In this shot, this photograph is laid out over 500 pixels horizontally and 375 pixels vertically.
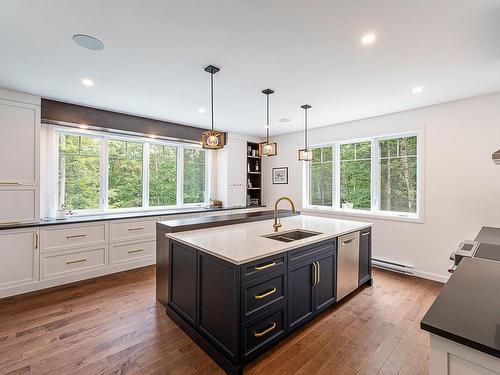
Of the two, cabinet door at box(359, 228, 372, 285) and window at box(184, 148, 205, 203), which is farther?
window at box(184, 148, 205, 203)

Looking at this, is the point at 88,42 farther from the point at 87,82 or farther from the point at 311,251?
the point at 311,251

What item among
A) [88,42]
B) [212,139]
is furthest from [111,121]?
[212,139]

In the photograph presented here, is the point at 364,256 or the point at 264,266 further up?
the point at 264,266

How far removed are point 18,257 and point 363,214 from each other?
5.19m

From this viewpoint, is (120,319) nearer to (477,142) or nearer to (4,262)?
(4,262)

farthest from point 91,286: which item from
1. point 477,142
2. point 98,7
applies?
point 477,142

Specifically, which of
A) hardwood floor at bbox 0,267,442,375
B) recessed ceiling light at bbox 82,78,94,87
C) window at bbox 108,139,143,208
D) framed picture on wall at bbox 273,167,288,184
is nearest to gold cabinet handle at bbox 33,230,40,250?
hardwood floor at bbox 0,267,442,375

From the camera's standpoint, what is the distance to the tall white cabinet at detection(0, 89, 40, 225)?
3068 mm

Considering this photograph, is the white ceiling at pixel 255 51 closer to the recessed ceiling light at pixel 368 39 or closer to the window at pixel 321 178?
the recessed ceiling light at pixel 368 39

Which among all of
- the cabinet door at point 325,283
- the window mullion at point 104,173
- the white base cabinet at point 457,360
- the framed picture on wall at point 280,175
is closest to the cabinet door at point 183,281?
the cabinet door at point 325,283

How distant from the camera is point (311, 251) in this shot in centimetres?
236

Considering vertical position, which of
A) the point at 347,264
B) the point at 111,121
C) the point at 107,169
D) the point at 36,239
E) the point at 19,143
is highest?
the point at 111,121

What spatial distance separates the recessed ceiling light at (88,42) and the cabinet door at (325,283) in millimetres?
2827

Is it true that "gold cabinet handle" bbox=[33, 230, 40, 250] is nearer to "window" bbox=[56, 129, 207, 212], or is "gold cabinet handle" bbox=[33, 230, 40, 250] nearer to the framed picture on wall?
"window" bbox=[56, 129, 207, 212]
